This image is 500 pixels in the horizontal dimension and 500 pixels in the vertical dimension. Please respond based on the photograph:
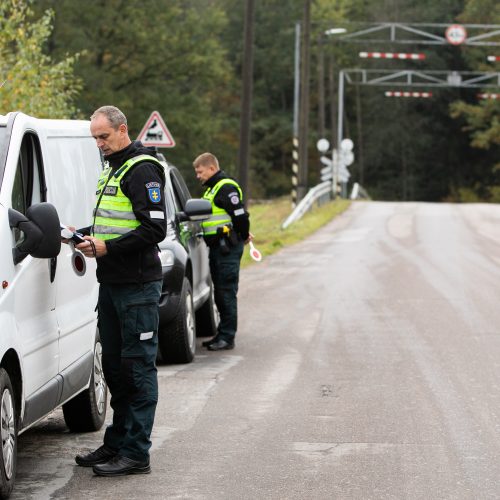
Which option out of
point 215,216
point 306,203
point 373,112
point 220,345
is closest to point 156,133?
point 215,216

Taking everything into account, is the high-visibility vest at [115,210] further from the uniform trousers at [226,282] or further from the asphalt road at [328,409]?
the uniform trousers at [226,282]

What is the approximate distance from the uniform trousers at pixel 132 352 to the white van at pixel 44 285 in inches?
11.0

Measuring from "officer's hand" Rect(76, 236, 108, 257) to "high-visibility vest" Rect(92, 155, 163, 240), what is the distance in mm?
141

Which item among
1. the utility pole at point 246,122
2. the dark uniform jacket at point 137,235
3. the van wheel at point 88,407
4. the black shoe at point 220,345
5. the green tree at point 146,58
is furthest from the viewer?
the green tree at point 146,58

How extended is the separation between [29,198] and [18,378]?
44.7 inches

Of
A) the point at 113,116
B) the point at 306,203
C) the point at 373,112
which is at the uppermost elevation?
the point at 113,116

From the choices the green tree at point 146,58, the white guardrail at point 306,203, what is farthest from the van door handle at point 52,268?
the green tree at point 146,58

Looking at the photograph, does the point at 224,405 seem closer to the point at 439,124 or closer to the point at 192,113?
the point at 192,113

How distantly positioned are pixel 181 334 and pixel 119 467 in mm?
4461

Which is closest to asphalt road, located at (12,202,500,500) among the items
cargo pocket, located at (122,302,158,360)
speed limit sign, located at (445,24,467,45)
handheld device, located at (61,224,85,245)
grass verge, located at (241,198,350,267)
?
cargo pocket, located at (122,302,158,360)

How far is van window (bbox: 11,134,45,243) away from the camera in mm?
7340

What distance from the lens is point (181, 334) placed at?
11781 millimetres

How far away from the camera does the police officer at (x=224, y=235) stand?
1266cm

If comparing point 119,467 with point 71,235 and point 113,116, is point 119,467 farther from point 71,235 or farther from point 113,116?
point 113,116
